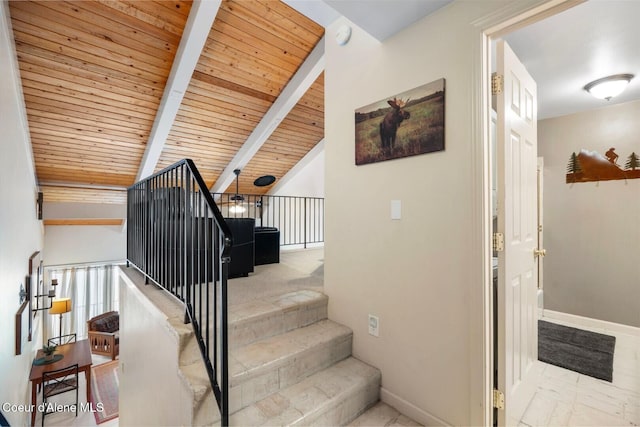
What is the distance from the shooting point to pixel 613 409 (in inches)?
81.2

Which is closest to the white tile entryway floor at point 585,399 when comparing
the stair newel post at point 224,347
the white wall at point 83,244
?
the stair newel post at point 224,347

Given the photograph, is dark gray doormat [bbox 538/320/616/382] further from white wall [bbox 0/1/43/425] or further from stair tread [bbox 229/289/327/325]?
white wall [bbox 0/1/43/425]

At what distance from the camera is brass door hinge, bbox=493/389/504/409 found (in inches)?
65.4

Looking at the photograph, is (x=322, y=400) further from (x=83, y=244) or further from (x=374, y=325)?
(x=83, y=244)

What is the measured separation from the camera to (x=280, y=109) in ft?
14.4

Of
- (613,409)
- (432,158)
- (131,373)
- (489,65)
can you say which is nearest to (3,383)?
(131,373)

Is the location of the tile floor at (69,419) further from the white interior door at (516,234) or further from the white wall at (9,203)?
the white interior door at (516,234)

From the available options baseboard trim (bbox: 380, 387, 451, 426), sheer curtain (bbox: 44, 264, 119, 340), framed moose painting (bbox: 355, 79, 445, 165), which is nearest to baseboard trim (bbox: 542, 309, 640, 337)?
baseboard trim (bbox: 380, 387, 451, 426)

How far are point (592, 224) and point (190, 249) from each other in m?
4.45

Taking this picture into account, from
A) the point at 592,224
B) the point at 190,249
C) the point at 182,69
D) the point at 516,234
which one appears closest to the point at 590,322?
the point at 592,224

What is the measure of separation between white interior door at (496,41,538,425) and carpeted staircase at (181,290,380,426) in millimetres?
869

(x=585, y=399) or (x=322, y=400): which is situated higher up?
(x=322, y=400)

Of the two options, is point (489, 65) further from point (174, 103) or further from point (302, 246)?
point (302, 246)

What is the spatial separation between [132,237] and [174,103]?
1.72 meters
